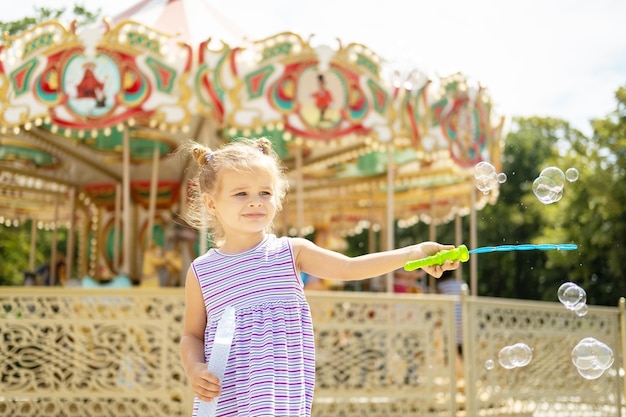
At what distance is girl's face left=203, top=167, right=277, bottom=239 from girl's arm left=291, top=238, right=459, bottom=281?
6.7 inches

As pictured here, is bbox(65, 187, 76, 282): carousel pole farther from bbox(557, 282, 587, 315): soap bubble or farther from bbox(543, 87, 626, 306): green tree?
bbox(543, 87, 626, 306): green tree

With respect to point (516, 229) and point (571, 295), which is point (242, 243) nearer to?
point (571, 295)

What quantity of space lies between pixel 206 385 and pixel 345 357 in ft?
15.4

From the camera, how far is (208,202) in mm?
2584

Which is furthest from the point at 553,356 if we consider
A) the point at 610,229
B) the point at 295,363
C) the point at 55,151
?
the point at 610,229

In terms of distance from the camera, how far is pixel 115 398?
6.49 meters

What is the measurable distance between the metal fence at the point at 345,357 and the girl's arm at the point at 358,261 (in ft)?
12.5

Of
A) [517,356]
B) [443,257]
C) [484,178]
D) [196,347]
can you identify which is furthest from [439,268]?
[517,356]

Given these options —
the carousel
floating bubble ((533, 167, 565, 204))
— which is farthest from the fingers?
the carousel

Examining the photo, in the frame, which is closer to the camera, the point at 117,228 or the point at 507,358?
the point at 507,358

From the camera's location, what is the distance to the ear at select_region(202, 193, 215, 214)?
2570 millimetres

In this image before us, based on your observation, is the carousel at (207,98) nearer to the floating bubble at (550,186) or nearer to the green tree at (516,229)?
the floating bubble at (550,186)

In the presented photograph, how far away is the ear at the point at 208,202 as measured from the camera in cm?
257

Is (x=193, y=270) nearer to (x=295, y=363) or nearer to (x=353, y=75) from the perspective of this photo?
(x=295, y=363)
